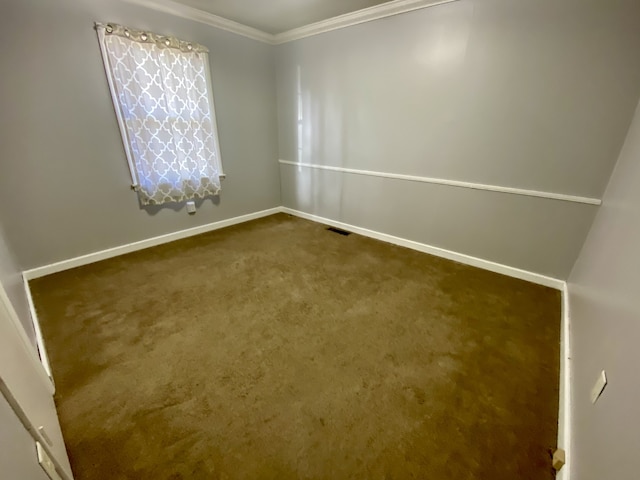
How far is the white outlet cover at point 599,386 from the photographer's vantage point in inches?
40.1

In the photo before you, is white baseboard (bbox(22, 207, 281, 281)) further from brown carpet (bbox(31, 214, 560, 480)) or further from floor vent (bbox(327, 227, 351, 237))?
floor vent (bbox(327, 227, 351, 237))

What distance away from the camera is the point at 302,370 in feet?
5.22

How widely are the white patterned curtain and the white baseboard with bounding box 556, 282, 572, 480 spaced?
350 centimetres

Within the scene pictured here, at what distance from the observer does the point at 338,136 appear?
3371mm

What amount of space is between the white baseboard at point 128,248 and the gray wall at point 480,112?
1.48 metres

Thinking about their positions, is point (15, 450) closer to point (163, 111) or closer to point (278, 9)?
point (163, 111)

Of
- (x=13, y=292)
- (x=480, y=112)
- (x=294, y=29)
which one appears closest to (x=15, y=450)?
(x=13, y=292)

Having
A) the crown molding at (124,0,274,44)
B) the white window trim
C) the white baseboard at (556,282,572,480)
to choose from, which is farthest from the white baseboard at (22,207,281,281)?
the white baseboard at (556,282,572,480)

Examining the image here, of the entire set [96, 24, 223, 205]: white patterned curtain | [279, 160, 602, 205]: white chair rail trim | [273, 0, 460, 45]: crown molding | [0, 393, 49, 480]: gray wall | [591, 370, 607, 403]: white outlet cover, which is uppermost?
[273, 0, 460, 45]: crown molding

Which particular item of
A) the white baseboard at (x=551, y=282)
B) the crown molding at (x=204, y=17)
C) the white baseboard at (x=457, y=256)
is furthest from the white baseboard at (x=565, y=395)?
the crown molding at (x=204, y=17)

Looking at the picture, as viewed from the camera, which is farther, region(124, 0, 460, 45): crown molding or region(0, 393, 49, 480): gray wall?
region(124, 0, 460, 45): crown molding

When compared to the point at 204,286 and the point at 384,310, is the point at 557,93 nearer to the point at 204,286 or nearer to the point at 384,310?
the point at 384,310

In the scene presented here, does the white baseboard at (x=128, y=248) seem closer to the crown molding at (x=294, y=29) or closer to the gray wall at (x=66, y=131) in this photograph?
the gray wall at (x=66, y=131)

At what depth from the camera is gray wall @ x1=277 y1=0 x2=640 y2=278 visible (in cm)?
194
